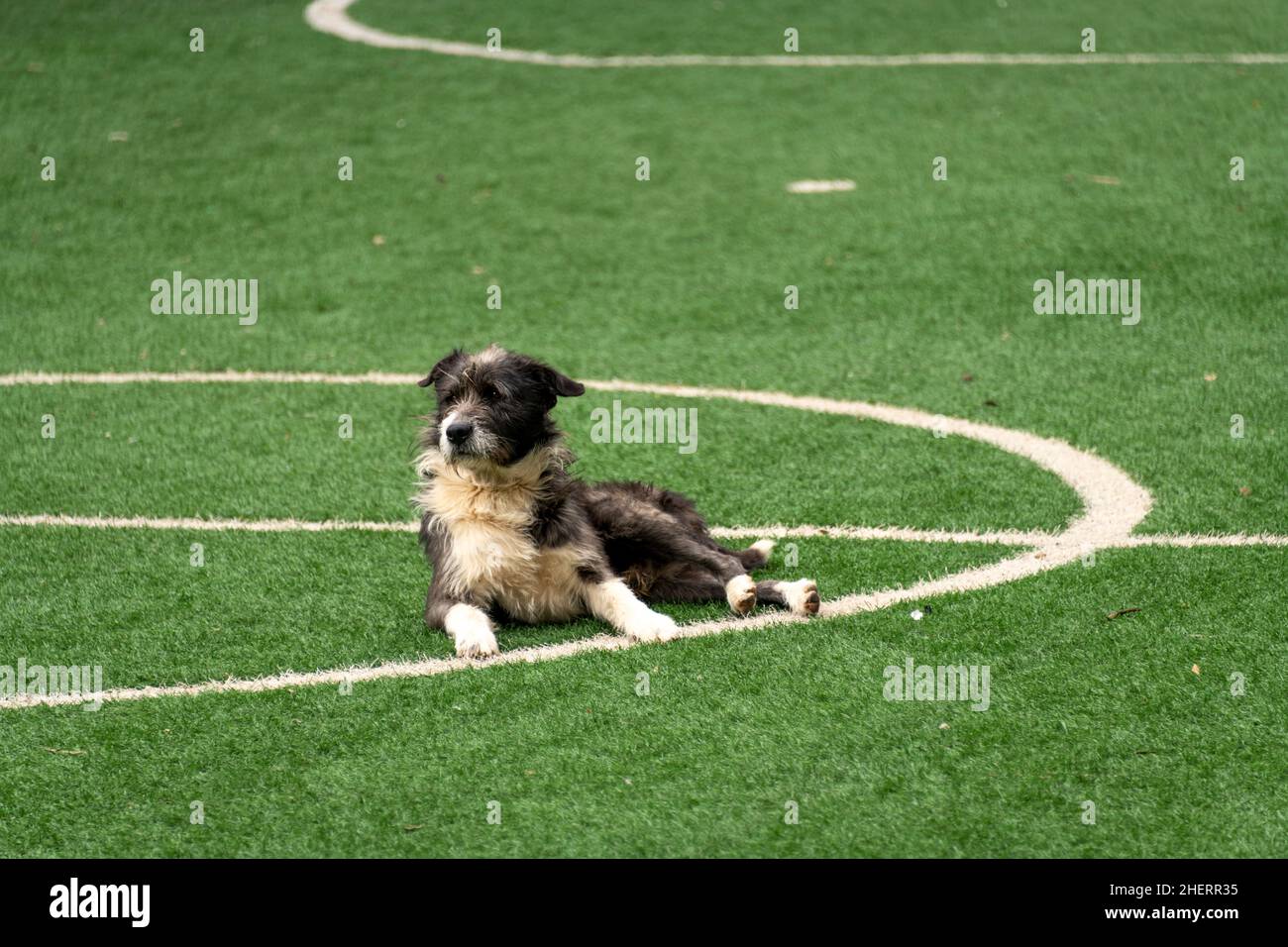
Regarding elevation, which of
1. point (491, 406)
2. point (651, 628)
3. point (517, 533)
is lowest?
point (651, 628)

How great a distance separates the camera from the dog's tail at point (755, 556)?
7832 millimetres

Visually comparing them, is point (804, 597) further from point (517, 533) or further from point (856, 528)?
point (856, 528)

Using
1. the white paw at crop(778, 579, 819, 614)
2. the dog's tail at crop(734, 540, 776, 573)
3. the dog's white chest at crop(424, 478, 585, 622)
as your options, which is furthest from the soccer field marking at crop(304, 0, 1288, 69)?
the dog's white chest at crop(424, 478, 585, 622)

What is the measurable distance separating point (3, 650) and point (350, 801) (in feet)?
7.92

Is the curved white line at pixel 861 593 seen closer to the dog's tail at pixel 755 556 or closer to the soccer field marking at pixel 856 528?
the soccer field marking at pixel 856 528

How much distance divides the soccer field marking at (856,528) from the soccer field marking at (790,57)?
9.89 m

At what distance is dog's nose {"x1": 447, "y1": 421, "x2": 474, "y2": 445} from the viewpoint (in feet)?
22.7

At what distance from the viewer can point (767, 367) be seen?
1188 centimetres

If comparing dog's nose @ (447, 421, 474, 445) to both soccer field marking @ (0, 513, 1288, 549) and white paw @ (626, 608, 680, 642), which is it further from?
soccer field marking @ (0, 513, 1288, 549)

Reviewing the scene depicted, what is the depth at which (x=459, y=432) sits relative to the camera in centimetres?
691

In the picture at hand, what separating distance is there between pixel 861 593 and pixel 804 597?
0.50 m

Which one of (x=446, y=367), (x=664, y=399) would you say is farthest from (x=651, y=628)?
(x=664, y=399)

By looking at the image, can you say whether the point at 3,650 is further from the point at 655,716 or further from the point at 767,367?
the point at 767,367

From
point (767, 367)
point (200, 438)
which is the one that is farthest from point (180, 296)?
point (767, 367)
